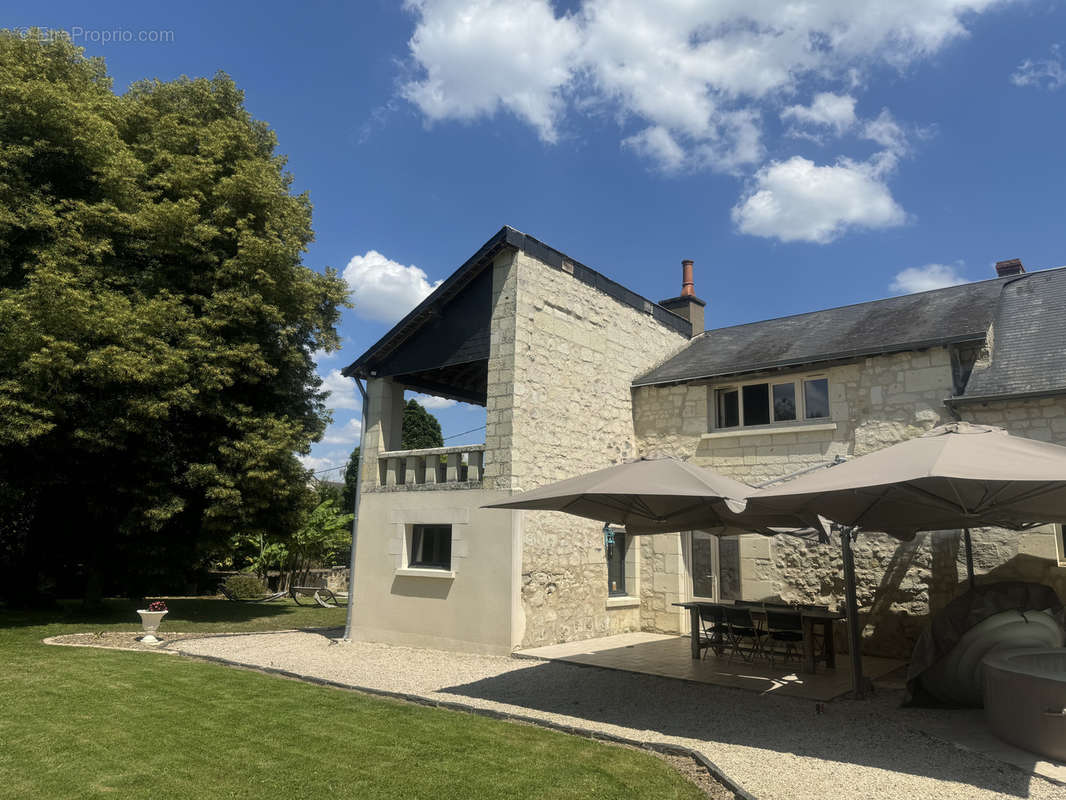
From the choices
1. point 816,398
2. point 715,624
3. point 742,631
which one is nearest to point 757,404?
point 816,398

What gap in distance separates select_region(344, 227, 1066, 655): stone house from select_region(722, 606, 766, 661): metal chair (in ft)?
6.85

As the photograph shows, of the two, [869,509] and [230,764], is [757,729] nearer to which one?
[869,509]

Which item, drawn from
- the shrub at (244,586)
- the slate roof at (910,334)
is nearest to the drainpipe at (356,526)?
the slate roof at (910,334)

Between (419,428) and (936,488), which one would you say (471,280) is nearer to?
(936,488)

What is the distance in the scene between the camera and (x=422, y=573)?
476 inches

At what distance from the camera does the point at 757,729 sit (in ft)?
21.4

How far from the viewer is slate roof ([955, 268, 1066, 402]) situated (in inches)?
388

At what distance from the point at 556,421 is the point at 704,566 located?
12.7ft

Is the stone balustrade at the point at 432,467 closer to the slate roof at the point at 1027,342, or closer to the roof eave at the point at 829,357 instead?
the roof eave at the point at 829,357

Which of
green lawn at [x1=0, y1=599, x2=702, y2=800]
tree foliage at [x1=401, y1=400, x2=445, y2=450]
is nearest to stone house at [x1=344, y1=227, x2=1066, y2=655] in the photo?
green lawn at [x1=0, y1=599, x2=702, y2=800]

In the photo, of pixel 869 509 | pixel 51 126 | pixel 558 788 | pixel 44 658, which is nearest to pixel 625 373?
pixel 869 509

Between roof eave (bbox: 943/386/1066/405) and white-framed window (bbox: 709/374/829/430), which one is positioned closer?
roof eave (bbox: 943/386/1066/405)

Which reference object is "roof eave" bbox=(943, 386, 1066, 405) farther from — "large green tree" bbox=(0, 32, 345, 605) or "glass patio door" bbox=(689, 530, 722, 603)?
"large green tree" bbox=(0, 32, 345, 605)

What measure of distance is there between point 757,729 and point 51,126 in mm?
17188
